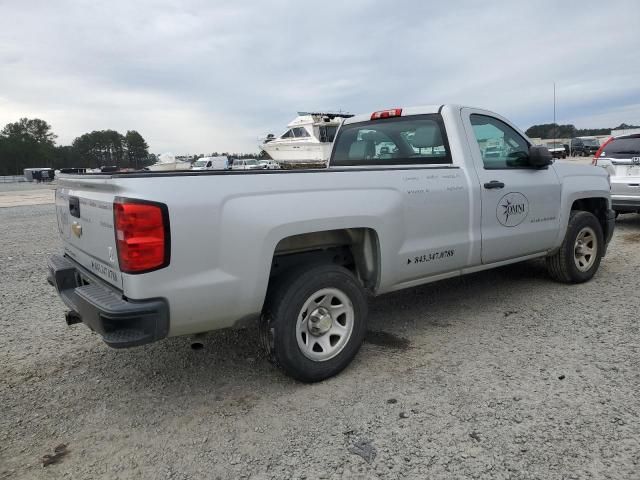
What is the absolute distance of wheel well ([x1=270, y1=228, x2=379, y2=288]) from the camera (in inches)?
130

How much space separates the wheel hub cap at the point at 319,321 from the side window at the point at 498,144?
2.09 m

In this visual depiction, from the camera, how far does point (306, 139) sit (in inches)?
955

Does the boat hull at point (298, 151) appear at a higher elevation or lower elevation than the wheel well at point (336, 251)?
higher

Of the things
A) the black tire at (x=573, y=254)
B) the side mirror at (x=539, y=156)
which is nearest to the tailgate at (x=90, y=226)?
the side mirror at (x=539, y=156)

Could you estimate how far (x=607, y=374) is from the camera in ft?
10.7

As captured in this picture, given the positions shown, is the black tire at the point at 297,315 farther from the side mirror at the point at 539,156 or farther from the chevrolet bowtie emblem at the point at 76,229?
the side mirror at the point at 539,156

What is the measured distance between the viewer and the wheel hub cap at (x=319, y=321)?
3294 mm

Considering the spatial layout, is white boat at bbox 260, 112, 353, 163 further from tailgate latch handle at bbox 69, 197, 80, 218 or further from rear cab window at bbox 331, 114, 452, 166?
tailgate latch handle at bbox 69, 197, 80, 218

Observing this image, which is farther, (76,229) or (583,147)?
(583,147)

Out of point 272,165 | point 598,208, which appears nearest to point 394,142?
point 598,208

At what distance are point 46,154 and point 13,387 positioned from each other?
10523cm

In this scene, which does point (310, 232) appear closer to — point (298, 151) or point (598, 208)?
point (598, 208)

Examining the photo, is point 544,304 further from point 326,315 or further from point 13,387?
point 13,387

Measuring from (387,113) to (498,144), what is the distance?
1091 mm
